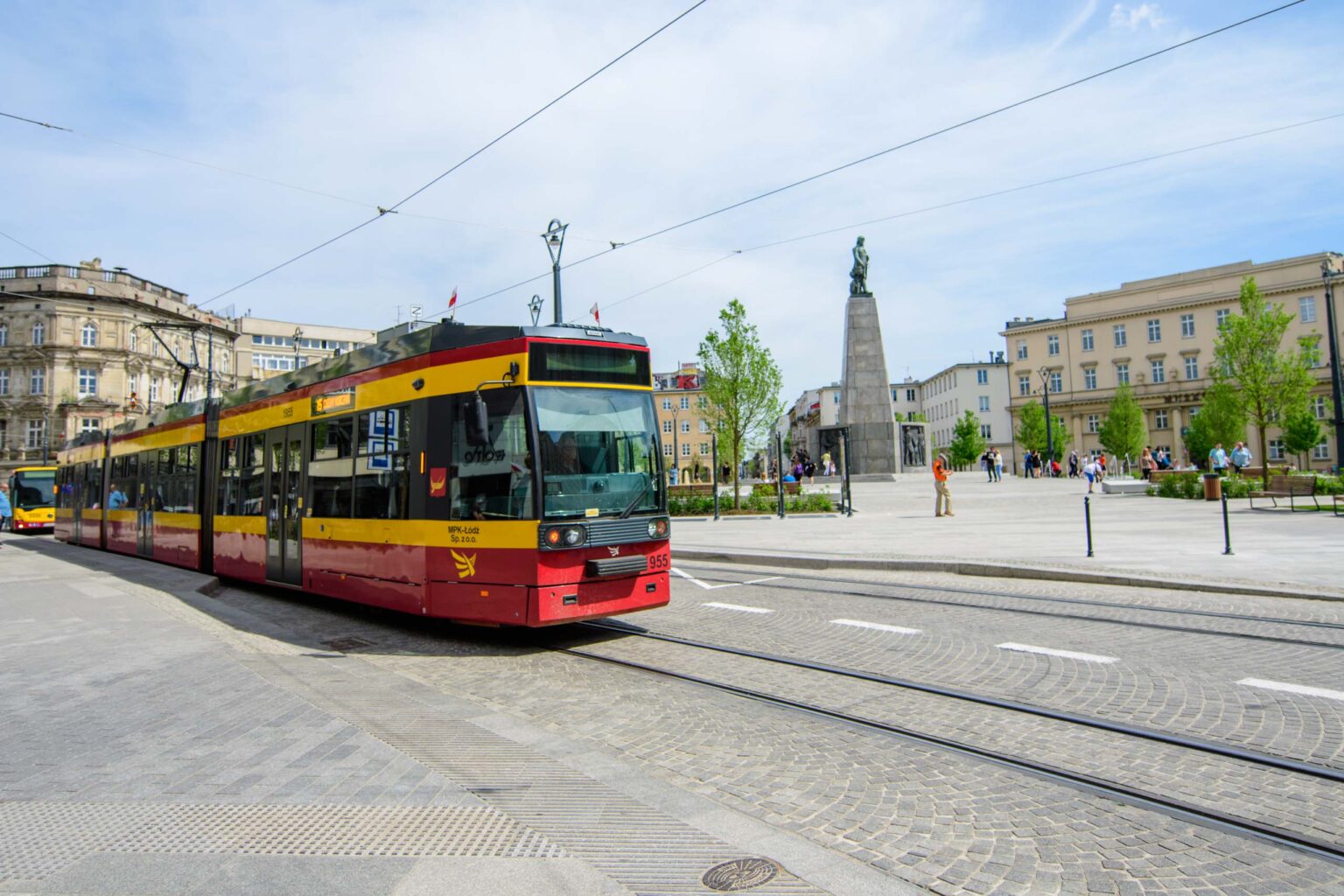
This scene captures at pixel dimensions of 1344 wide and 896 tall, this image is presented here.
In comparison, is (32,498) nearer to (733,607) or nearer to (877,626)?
(733,607)

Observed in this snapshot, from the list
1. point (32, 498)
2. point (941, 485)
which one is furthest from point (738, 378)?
point (32, 498)

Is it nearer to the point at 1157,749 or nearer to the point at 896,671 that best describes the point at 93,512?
the point at 896,671

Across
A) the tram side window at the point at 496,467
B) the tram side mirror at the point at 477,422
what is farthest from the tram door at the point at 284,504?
the tram side mirror at the point at 477,422

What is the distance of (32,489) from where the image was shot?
1517 inches

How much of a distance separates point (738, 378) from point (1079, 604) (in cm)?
1920

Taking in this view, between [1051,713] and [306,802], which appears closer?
[306,802]

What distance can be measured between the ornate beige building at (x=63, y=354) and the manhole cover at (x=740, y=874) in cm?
7153

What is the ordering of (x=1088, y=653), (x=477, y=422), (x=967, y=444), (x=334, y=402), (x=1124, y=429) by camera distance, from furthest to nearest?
1. (x=967, y=444)
2. (x=1124, y=429)
3. (x=334, y=402)
4. (x=477, y=422)
5. (x=1088, y=653)

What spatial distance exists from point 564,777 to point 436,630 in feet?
18.0

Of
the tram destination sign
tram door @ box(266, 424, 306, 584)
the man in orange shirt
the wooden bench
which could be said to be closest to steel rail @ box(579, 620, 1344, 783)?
the tram destination sign

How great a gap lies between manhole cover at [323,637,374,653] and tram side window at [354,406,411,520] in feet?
4.27

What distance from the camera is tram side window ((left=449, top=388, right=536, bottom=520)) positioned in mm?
7684

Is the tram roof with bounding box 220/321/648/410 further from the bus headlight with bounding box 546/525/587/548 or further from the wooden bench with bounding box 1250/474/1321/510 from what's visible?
the wooden bench with bounding box 1250/474/1321/510

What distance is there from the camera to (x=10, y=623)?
31.4 feet
